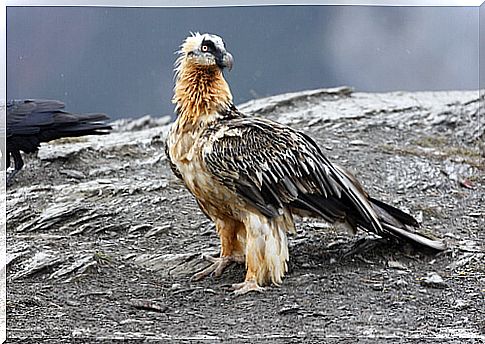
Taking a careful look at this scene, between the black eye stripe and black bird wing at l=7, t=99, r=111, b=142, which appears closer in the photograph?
the black eye stripe

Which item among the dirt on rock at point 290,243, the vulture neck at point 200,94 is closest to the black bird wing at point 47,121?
the dirt on rock at point 290,243

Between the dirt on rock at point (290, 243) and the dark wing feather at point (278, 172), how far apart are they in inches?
9.3

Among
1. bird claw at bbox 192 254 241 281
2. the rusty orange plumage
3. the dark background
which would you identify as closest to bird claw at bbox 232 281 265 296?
the rusty orange plumage

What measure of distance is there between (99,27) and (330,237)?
1157 mm

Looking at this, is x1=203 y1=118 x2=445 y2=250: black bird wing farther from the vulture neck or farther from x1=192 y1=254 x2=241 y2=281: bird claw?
x1=192 y1=254 x2=241 y2=281: bird claw

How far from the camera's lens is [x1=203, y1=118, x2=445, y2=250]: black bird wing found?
2928 mm

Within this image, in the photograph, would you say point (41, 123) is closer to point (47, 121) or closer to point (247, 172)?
point (47, 121)

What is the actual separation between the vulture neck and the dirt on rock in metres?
0.53

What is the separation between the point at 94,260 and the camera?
325 cm

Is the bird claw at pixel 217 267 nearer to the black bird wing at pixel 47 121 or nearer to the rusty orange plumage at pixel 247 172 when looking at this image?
the rusty orange plumage at pixel 247 172

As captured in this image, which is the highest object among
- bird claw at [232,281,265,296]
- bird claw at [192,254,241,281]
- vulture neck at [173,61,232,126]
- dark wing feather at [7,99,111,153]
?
vulture neck at [173,61,232,126]

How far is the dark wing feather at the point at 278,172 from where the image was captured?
2.93 m

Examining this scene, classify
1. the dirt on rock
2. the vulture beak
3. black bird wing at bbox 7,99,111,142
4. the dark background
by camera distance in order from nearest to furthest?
1. the dirt on rock
2. the vulture beak
3. the dark background
4. black bird wing at bbox 7,99,111,142

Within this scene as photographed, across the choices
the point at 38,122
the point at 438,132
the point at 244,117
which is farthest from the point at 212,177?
the point at 438,132
